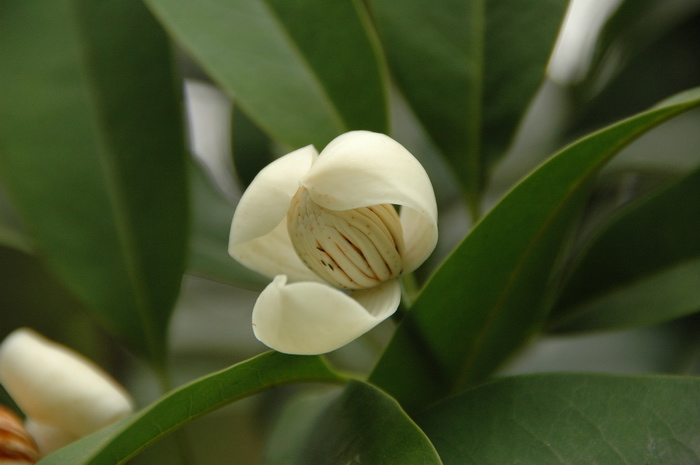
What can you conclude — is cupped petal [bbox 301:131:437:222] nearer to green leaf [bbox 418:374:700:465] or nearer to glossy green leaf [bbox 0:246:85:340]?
green leaf [bbox 418:374:700:465]

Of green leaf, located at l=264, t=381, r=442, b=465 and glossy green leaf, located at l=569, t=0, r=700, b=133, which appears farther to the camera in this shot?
glossy green leaf, located at l=569, t=0, r=700, b=133

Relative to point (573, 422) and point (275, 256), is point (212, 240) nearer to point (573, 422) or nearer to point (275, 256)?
point (275, 256)

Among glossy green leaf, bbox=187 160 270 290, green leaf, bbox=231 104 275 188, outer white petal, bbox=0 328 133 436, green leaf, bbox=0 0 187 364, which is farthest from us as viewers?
green leaf, bbox=231 104 275 188

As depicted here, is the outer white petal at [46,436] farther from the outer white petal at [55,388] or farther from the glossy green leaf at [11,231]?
the glossy green leaf at [11,231]

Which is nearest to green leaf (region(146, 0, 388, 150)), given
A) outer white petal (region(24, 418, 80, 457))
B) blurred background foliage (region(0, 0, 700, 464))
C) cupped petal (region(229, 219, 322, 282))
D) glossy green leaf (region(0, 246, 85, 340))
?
blurred background foliage (region(0, 0, 700, 464))

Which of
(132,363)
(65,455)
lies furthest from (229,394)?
(132,363)

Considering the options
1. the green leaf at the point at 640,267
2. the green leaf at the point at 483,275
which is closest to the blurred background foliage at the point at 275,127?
the green leaf at the point at 640,267

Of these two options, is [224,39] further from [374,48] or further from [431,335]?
[431,335]
